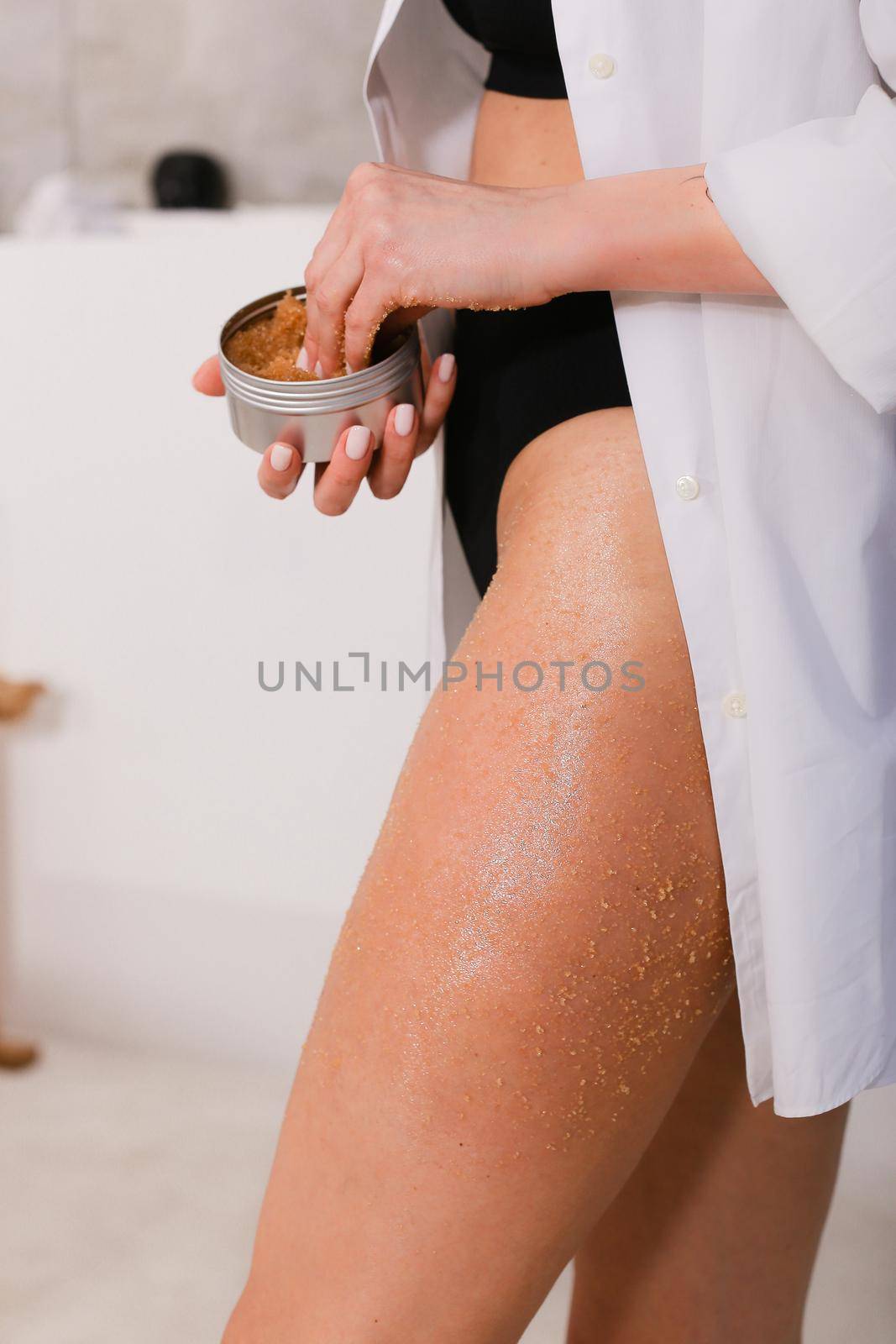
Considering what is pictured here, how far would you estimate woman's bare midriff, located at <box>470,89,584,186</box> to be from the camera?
636 millimetres

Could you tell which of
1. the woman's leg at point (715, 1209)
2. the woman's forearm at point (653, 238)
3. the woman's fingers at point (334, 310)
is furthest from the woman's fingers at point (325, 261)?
the woman's leg at point (715, 1209)

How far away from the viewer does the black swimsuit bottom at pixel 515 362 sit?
59 cm

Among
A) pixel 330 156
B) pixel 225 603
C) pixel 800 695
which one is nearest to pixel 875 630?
pixel 800 695

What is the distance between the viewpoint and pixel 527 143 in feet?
2.16

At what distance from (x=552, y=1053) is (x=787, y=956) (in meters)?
0.11

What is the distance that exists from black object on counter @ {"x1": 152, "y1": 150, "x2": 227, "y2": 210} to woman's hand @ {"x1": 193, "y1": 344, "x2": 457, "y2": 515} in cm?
207

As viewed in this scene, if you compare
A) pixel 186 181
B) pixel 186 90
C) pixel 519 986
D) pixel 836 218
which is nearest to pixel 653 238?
pixel 836 218

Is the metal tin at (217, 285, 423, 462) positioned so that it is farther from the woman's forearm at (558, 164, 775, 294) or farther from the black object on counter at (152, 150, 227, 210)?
the black object on counter at (152, 150, 227, 210)

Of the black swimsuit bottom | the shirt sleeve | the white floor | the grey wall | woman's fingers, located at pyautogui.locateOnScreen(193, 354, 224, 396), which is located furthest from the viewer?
the grey wall

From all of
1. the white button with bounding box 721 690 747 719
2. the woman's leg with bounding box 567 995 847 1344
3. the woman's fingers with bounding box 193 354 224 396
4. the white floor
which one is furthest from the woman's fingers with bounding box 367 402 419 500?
the white floor

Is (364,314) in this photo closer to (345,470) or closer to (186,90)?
(345,470)

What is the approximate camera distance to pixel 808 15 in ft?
1.72

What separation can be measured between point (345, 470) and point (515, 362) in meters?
0.11

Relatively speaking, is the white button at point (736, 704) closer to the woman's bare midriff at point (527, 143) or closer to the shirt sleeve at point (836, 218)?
the shirt sleeve at point (836, 218)
